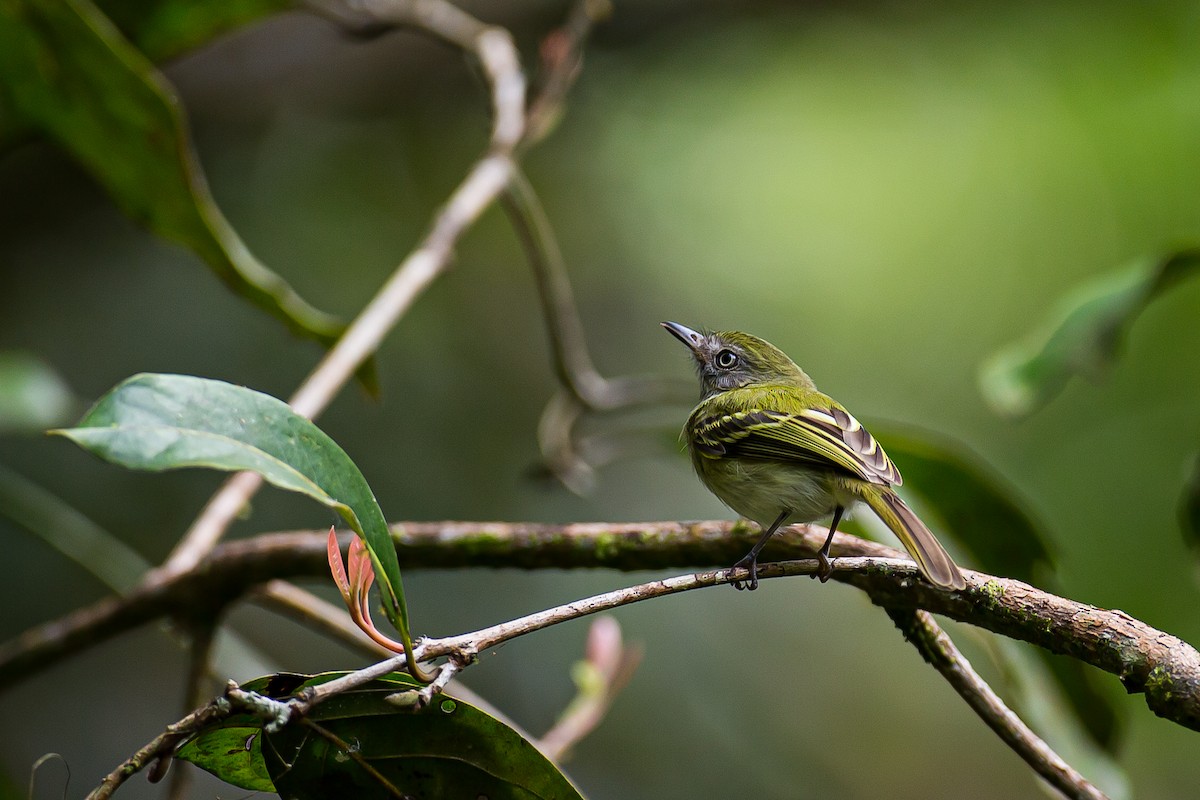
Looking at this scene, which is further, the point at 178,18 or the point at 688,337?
the point at 688,337

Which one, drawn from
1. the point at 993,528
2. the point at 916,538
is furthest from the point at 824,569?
the point at 993,528

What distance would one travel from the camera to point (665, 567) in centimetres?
190

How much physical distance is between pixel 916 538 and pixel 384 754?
862mm

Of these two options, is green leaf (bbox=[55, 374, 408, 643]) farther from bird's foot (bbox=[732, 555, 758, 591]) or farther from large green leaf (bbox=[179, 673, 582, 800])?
bird's foot (bbox=[732, 555, 758, 591])

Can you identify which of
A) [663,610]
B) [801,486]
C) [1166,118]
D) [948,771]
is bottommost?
[948,771]

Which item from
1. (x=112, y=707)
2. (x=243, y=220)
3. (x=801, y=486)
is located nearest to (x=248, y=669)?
(x=801, y=486)

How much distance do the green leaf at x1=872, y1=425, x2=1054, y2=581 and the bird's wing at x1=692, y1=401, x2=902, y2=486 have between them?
0.25m

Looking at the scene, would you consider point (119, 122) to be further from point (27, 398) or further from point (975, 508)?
point (975, 508)

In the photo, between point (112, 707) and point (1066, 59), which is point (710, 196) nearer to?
point (1066, 59)

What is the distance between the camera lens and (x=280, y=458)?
125cm

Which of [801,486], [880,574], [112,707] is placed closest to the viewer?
[880,574]

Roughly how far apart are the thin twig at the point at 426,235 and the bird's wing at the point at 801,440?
88 centimetres

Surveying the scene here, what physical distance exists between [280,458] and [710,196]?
5.82m

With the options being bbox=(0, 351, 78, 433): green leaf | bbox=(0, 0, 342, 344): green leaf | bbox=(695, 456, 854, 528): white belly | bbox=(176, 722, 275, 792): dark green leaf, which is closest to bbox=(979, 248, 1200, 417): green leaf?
bbox=(695, 456, 854, 528): white belly
